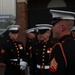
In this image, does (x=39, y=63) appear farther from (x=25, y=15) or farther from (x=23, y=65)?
(x=25, y=15)

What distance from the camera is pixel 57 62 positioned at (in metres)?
3.25

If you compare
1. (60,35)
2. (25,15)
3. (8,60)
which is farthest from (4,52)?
(25,15)

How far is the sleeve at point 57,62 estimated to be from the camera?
322 cm

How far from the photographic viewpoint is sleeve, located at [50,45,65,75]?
3.22m

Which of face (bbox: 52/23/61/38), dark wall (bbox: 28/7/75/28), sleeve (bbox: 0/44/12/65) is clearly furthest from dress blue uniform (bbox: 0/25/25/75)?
dark wall (bbox: 28/7/75/28)

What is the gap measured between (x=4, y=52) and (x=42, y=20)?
553cm

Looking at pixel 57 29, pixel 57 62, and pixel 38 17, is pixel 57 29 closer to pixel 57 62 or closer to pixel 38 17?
pixel 57 62

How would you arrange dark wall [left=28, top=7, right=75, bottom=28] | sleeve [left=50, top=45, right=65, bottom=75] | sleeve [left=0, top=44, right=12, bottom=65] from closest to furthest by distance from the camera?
sleeve [left=50, top=45, right=65, bottom=75] → sleeve [left=0, top=44, right=12, bottom=65] → dark wall [left=28, top=7, right=75, bottom=28]

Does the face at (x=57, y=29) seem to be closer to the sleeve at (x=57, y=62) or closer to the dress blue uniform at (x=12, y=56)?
the sleeve at (x=57, y=62)

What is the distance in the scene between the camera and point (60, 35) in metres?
3.43

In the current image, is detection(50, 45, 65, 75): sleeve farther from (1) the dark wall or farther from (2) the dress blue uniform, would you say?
(1) the dark wall

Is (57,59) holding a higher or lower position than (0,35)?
higher

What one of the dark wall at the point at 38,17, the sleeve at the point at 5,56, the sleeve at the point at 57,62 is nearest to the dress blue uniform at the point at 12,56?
the sleeve at the point at 5,56

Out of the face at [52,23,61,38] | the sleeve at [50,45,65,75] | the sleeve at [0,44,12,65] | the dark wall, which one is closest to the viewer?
the sleeve at [50,45,65,75]
